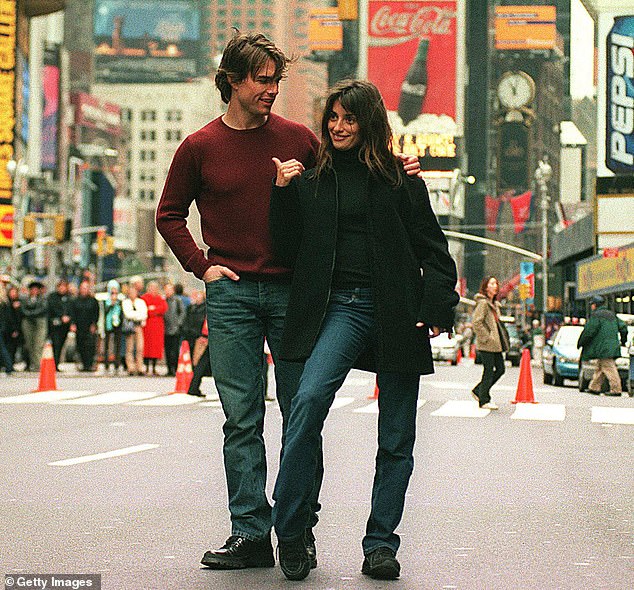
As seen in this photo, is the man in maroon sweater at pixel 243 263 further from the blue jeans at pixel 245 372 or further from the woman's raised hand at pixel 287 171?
the woman's raised hand at pixel 287 171

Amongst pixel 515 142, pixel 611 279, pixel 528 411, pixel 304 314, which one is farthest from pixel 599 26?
pixel 515 142

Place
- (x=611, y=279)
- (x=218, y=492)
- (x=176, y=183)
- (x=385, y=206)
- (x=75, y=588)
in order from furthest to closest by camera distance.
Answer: (x=611, y=279) < (x=218, y=492) < (x=176, y=183) < (x=385, y=206) < (x=75, y=588)

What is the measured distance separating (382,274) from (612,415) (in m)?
12.6

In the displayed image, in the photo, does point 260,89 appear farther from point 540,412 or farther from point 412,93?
point 412,93

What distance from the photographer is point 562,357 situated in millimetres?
29703

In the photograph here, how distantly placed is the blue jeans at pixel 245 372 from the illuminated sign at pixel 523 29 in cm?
16626

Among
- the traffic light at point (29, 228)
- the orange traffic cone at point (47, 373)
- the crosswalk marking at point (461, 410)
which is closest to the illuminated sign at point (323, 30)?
the traffic light at point (29, 228)

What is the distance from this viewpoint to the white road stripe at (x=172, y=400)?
18641 millimetres

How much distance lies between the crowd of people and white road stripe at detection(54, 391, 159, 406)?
19.2 feet

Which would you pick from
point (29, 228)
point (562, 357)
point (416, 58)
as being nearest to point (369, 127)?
point (562, 357)

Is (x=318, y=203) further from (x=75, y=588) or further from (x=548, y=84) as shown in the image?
(x=548, y=84)

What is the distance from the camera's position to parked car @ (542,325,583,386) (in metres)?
29.5

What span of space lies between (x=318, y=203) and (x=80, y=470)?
469 cm

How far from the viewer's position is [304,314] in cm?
607
